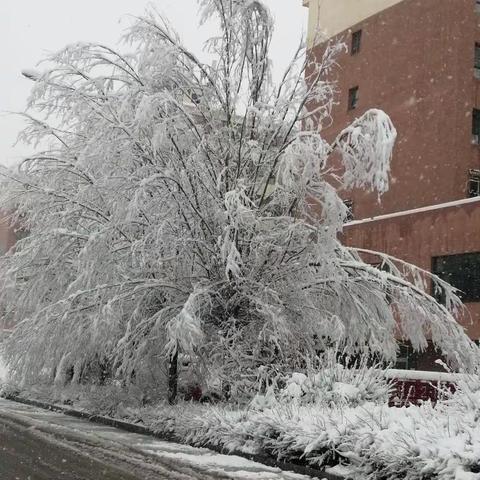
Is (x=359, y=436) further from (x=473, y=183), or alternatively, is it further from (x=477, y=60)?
(x=477, y=60)

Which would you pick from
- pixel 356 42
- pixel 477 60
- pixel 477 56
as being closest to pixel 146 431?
pixel 477 60

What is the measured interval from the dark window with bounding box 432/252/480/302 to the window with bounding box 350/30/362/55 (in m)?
12.6

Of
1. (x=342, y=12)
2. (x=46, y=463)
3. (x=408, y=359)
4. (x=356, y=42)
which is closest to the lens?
(x=46, y=463)

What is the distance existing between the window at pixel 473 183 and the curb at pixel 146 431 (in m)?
18.2

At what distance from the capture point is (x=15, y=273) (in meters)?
16.8

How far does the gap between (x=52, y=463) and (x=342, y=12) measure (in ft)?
101

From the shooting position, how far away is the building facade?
25312 mm

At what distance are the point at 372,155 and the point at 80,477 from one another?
7.89 m

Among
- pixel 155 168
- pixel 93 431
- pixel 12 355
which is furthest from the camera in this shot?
pixel 12 355

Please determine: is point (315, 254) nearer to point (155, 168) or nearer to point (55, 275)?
point (155, 168)

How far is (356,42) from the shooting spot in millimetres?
33875

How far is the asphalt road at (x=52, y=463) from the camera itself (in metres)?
8.41

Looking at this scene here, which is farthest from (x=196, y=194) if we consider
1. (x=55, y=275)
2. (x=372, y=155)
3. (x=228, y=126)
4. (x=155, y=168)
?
(x=55, y=275)

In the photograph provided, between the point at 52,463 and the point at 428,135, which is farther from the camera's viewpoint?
the point at 428,135
